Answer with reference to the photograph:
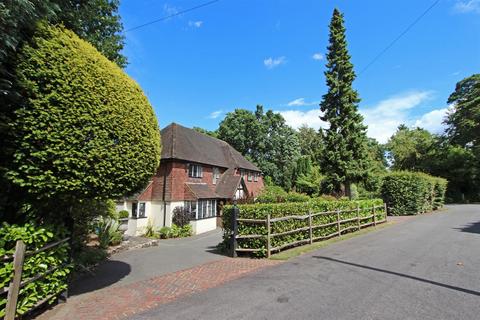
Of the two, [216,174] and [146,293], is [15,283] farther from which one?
[216,174]

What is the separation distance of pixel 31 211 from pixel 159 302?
3.21m

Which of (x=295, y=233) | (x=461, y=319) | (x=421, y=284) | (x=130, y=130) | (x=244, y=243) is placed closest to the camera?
(x=461, y=319)

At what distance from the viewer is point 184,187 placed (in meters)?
22.6

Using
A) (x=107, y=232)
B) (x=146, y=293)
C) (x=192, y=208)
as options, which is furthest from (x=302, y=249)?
(x=192, y=208)

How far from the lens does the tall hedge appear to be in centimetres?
488

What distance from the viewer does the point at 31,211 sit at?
550 cm

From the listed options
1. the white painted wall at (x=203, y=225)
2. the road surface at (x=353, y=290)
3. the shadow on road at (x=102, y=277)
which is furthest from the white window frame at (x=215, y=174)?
the road surface at (x=353, y=290)

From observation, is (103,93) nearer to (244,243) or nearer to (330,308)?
(330,308)

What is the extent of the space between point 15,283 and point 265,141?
3985cm

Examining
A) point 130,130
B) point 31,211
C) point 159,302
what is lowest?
point 159,302

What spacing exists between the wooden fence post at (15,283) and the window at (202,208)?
17729 mm

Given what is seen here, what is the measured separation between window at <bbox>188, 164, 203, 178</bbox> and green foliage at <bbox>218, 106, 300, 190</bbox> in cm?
1792

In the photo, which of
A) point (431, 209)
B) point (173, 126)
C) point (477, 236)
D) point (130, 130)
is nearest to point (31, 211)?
point (130, 130)

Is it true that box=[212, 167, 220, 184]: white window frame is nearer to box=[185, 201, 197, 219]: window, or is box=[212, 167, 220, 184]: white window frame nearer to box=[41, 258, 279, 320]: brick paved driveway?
box=[185, 201, 197, 219]: window
